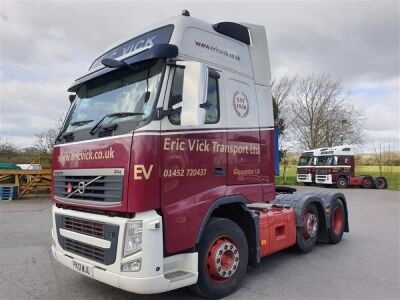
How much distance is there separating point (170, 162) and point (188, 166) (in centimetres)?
29

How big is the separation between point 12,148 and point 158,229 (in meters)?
27.7

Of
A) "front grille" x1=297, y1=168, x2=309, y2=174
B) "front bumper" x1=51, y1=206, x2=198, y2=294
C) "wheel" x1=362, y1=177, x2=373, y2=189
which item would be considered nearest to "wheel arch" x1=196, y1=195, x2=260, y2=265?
"front bumper" x1=51, y1=206, x2=198, y2=294

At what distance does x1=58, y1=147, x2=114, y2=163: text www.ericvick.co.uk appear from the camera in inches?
155

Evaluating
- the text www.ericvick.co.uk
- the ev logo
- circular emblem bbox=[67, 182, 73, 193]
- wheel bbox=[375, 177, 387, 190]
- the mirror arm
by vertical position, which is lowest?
wheel bbox=[375, 177, 387, 190]

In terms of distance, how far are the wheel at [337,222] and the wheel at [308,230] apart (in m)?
0.66

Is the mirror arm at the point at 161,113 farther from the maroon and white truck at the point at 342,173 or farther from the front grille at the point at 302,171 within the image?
the front grille at the point at 302,171

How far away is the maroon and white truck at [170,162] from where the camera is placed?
148 inches

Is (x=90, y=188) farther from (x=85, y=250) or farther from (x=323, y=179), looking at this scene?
(x=323, y=179)

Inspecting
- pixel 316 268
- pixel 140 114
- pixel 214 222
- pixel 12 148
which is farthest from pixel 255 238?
pixel 12 148

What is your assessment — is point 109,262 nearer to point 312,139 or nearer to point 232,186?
point 232,186

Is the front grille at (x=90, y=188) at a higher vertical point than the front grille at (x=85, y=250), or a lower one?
higher

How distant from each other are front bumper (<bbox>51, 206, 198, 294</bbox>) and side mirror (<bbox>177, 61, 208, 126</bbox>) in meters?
1.05

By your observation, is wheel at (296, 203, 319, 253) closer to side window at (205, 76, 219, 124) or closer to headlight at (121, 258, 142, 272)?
side window at (205, 76, 219, 124)

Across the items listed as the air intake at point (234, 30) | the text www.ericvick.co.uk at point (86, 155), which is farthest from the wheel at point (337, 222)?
the text www.ericvick.co.uk at point (86, 155)
